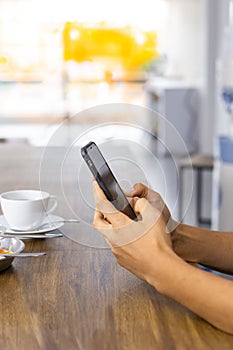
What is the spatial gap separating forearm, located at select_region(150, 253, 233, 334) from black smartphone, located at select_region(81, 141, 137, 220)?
0.13 meters

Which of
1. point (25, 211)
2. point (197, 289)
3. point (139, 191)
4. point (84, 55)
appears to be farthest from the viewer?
point (84, 55)

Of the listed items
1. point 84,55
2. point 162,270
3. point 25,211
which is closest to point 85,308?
point 162,270

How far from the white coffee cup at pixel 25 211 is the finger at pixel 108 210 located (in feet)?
0.99

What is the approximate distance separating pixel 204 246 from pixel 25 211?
0.39 m

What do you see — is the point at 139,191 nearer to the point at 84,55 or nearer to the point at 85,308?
the point at 85,308

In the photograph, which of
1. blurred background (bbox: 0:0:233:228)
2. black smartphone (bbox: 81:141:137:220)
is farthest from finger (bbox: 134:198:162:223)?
blurred background (bbox: 0:0:233:228)

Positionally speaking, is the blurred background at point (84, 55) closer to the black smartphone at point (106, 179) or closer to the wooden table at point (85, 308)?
the wooden table at point (85, 308)

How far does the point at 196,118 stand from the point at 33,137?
8.85 ft

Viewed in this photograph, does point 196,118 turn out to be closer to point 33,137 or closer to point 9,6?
point 33,137

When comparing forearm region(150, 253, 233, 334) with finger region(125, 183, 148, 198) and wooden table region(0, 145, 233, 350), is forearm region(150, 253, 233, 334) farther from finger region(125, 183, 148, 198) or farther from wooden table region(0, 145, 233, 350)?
finger region(125, 183, 148, 198)

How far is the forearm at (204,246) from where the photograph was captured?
1.16 m

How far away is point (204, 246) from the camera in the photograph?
1.17 metres

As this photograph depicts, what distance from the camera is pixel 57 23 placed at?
9008 millimetres

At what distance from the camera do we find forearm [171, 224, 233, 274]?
1.16 meters
